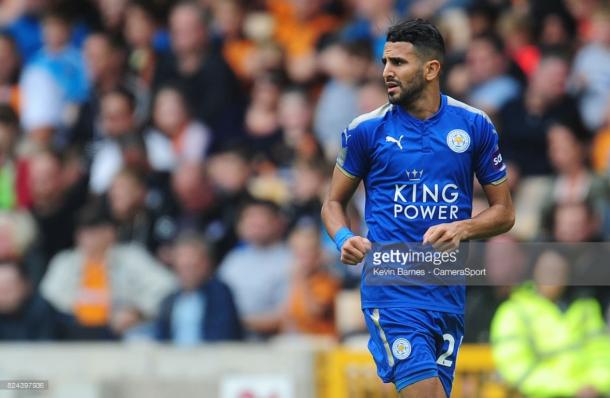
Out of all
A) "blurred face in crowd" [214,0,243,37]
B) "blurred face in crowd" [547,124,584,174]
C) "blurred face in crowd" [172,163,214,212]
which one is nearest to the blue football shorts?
"blurred face in crowd" [547,124,584,174]

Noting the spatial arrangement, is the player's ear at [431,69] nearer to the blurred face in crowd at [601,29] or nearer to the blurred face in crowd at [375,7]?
the blurred face in crowd at [601,29]

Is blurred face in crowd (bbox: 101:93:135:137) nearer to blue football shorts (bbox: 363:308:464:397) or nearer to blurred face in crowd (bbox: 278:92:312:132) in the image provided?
blurred face in crowd (bbox: 278:92:312:132)

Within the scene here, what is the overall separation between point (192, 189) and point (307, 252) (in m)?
1.89

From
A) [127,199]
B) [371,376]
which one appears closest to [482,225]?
[371,376]

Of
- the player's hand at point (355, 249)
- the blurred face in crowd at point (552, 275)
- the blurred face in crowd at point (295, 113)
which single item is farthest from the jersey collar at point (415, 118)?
the blurred face in crowd at point (295, 113)

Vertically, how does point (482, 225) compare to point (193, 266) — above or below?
below

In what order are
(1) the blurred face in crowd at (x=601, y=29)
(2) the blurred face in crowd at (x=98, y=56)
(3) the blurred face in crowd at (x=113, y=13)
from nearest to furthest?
(1) the blurred face in crowd at (x=601, y=29) < (2) the blurred face in crowd at (x=98, y=56) < (3) the blurred face in crowd at (x=113, y=13)

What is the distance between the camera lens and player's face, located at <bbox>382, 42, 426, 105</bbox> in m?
6.96

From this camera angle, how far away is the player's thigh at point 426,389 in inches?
269

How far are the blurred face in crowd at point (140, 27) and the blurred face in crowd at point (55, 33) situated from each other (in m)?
0.72

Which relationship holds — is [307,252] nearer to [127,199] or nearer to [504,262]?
[504,262]

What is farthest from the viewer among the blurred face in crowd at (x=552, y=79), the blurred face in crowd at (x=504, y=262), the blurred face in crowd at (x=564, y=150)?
the blurred face in crowd at (x=552, y=79)

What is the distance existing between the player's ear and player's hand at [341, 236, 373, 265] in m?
0.91

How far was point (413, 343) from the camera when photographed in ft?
22.7
